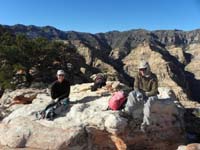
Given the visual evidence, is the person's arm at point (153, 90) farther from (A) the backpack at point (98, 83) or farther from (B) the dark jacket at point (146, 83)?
(A) the backpack at point (98, 83)

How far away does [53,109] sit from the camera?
1527 cm

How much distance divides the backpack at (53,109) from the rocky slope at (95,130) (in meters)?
0.21

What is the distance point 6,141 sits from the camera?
570 inches

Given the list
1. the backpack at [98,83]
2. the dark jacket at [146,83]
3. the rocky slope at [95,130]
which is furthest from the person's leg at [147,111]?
the backpack at [98,83]

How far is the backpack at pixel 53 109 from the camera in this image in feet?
49.6

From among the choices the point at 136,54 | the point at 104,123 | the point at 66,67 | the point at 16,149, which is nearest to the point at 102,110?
the point at 104,123

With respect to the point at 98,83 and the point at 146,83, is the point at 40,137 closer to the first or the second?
the point at 146,83

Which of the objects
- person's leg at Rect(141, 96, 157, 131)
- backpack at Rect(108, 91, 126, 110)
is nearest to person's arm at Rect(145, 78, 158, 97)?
person's leg at Rect(141, 96, 157, 131)

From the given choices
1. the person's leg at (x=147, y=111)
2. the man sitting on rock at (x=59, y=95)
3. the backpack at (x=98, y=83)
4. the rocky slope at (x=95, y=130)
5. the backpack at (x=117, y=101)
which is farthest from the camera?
the backpack at (x=98, y=83)

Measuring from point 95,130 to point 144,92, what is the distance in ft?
6.93

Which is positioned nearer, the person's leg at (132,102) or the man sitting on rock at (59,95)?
the person's leg at (132,102)

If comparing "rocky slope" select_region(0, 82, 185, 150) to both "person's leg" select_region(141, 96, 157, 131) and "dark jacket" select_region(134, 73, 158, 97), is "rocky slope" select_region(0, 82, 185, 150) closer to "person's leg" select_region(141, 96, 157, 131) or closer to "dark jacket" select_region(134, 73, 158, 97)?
"person's leg" select_region(141, 96, 157, 131)

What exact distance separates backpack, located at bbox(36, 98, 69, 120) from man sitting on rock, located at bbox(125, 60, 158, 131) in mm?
2307

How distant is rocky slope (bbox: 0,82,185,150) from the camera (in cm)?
1409
